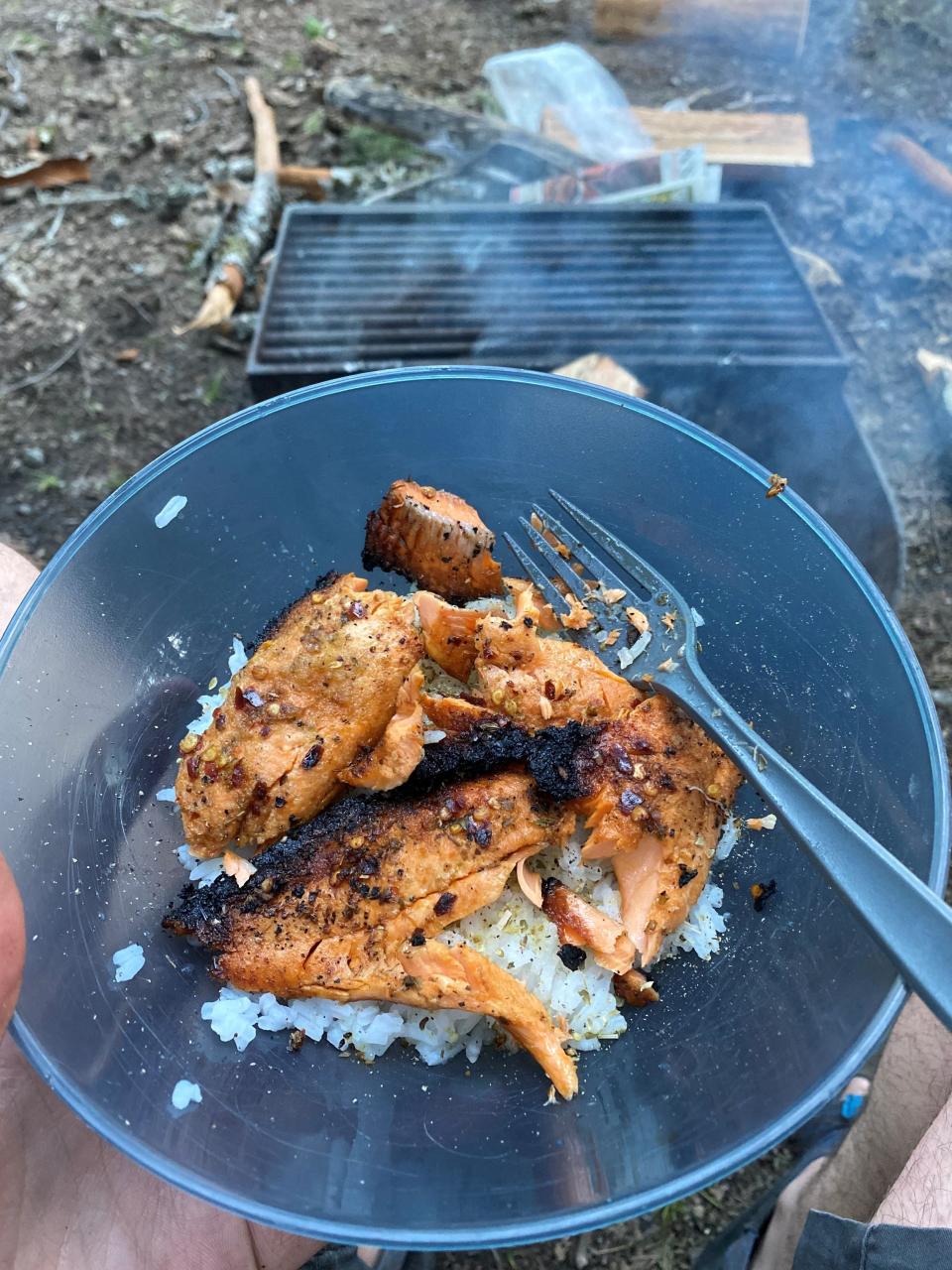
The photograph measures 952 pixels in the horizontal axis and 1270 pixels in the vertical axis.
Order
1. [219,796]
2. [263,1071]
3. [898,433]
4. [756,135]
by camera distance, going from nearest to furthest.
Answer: [263,1071] → [219,796] → [898,433] → [756,135]

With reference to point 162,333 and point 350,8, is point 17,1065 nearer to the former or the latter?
point 162,333

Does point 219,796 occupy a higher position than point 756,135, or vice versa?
point 756,135

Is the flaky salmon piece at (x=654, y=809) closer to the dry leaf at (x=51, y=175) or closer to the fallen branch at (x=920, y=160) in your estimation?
the fallen branch at (x=920, y=160)

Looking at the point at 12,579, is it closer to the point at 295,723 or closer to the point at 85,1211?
the point at 295,723

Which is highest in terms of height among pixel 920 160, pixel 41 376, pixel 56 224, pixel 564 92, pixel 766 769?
pixel 564 92

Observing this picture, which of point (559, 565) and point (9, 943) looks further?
point (559, 565)

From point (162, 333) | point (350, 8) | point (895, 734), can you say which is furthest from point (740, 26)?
point (895, 734)

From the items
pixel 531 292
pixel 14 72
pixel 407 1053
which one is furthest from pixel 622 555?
pixel 14 72

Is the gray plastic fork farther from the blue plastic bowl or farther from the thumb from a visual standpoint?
the thumb
